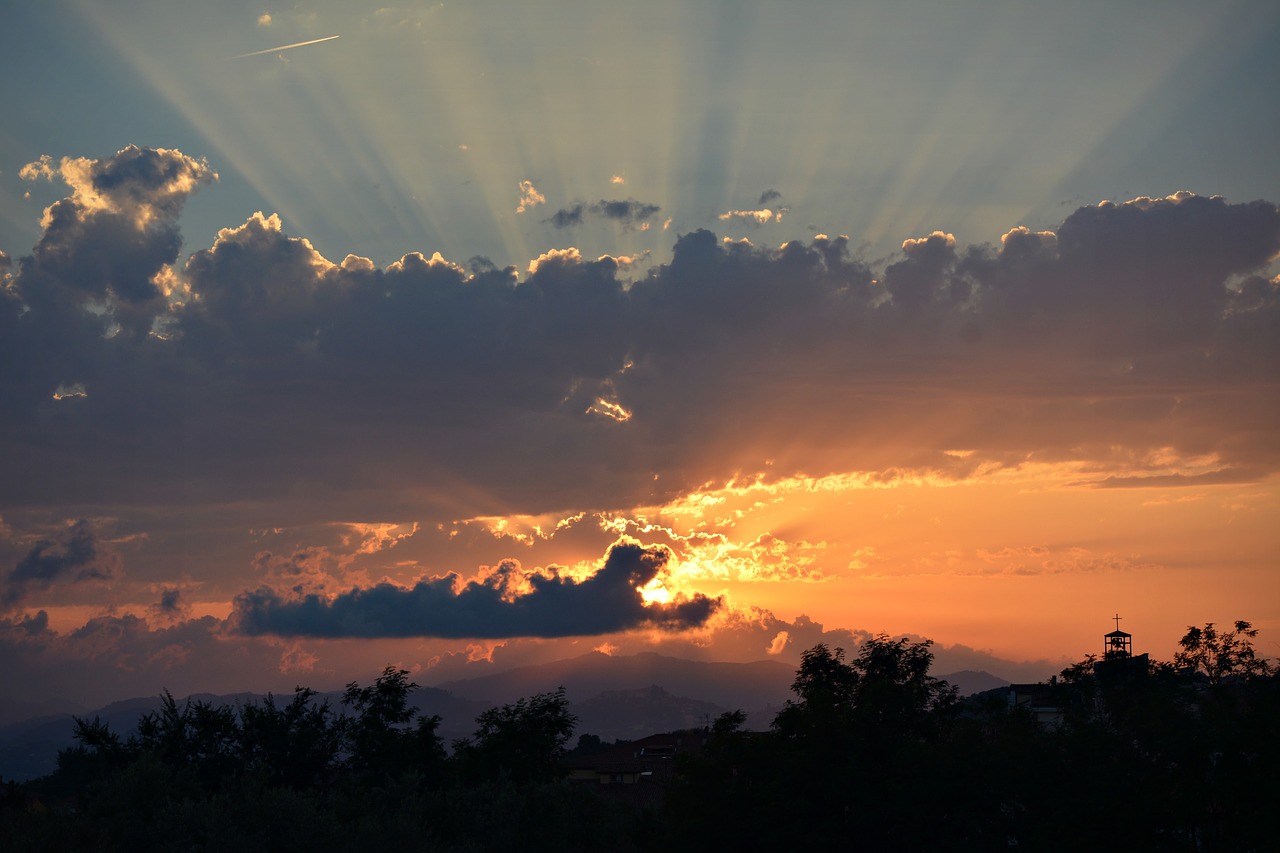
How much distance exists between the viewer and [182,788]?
53.0m

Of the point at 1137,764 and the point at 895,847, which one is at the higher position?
the point at 1137,764

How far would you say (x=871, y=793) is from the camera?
46.0 meters

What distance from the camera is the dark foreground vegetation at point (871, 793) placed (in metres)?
42.0

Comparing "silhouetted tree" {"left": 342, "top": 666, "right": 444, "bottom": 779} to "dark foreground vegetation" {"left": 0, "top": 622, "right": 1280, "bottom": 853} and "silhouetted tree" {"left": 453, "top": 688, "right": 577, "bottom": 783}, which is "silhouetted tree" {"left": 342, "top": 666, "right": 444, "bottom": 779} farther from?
"dark foreground vegetation" {"left": 0, "top": 622, "right": 1280, "bottom": 853}

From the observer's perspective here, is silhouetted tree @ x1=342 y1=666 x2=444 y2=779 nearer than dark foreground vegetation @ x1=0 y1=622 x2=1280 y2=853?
No

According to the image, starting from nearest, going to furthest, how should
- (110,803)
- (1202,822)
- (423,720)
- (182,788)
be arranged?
1. (1202,822)
2. (110,803)
3. (182,788)
4. (423,720)

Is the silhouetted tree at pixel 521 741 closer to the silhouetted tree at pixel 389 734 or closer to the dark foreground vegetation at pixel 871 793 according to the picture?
the silhouetted tree at pixel 389 734

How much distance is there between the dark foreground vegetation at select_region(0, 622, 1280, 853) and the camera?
4203 cm

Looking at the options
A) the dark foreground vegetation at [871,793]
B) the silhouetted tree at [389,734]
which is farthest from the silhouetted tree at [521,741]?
the dark foreground vegetation at [871,793]

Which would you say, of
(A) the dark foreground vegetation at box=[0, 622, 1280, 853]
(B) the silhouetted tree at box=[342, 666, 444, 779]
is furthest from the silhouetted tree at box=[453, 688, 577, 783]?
(A) the dark foreground vegetation at box=[0, 622, 1280, 853]

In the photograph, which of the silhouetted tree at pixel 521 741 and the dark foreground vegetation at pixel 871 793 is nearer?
→ the dark foreground vegetation at pixel 871 793

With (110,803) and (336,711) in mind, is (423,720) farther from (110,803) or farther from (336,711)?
(110,803)

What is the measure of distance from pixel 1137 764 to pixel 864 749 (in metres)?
10.8

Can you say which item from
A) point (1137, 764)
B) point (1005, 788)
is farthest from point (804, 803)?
point (1137, 764)
